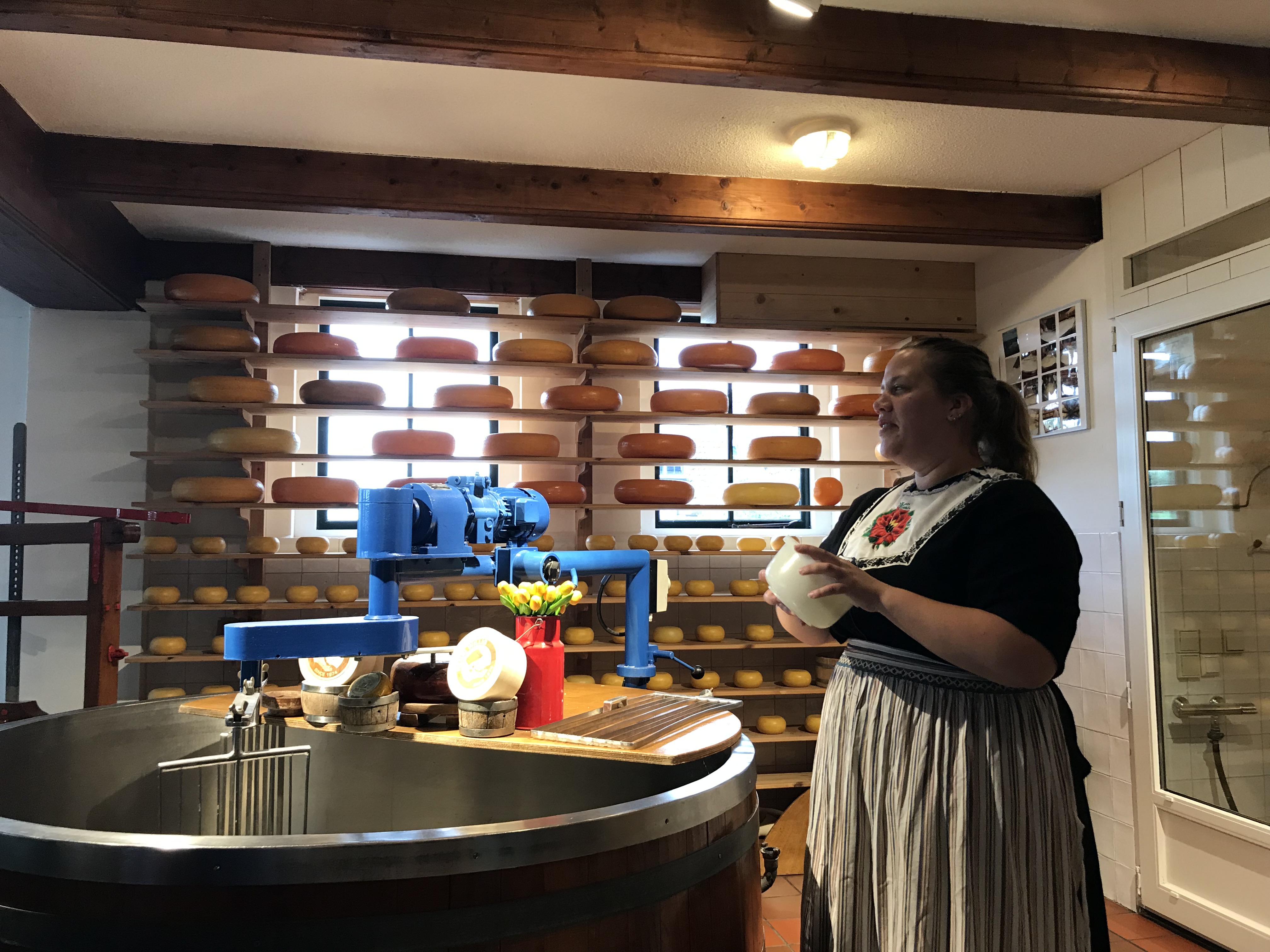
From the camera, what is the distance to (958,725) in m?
1.44

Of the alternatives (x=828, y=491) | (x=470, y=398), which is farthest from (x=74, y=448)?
(x=828, y=491)

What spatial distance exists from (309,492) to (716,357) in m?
2.03

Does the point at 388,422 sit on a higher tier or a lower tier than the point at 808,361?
lower

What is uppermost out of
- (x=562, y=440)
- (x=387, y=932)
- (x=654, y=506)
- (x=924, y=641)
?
(x=562, y=440)

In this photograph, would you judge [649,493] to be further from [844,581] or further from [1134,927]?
[844,581]

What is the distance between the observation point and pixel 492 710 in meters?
1.68

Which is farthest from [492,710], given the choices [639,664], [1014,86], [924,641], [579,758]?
[1014,86]

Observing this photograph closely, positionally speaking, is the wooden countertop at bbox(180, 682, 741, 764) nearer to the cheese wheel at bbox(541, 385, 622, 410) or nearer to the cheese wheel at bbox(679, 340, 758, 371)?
the cheese wheel at bbox(541, 385, 622, 410)

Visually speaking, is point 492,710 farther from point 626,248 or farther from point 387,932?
point 626,248

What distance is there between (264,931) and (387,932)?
0.49 ft

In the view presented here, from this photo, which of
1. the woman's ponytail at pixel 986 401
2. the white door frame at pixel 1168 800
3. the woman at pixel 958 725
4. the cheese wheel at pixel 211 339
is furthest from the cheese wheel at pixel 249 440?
the white door frame at pixel 1168 800

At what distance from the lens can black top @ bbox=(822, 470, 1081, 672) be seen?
1.37 m

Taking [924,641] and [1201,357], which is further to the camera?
[1201,357]

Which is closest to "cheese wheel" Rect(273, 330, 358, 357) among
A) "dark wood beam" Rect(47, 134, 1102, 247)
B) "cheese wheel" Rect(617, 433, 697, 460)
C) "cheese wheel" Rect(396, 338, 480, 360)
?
"cheese wheel" Rect(396, 338, 480, 360)
